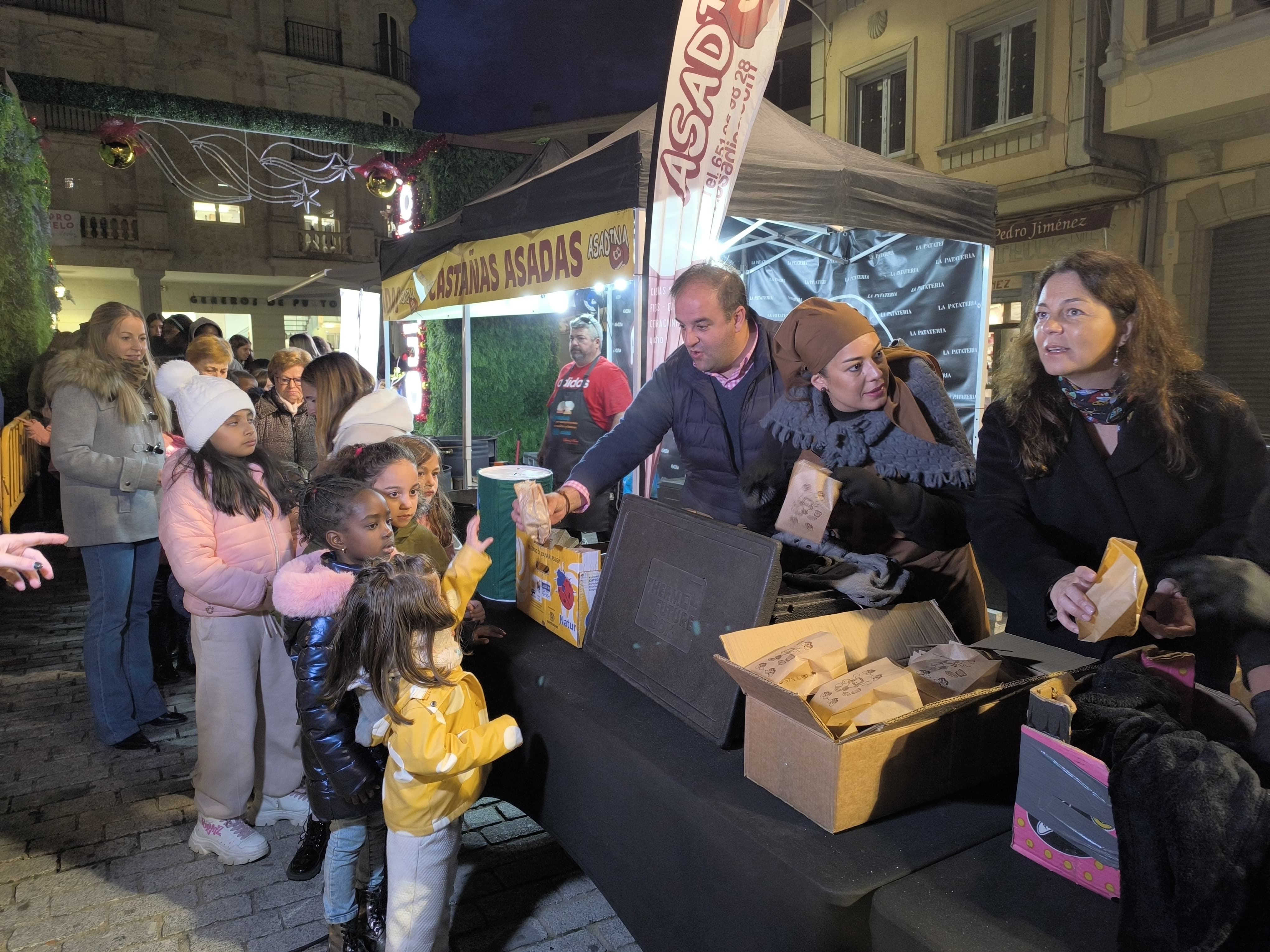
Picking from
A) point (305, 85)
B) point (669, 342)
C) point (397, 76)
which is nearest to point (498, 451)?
point (669, 342)

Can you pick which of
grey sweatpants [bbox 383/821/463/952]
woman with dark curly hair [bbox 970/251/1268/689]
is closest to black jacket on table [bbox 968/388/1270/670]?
woman with dark curly hair [bbox 970/251/1268/689]

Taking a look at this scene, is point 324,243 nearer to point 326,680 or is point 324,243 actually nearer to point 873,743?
point 326,680

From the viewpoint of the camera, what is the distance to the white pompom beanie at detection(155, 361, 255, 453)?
8.63ft

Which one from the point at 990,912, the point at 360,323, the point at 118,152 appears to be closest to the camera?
the point at 990,912

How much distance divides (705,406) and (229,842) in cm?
222

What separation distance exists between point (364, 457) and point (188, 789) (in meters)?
2.02

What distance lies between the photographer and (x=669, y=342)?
139 inches

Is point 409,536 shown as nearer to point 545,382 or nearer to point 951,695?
point 951,695

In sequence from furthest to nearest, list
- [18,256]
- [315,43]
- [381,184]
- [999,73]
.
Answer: [315,43] < [999,73] < [381,184] < [18,256]

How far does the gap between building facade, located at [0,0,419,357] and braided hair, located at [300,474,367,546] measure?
1900 centimetres

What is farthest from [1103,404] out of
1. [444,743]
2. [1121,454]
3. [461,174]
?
[461,174]

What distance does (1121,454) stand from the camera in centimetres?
163

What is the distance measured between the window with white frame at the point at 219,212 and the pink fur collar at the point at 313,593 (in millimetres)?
24742

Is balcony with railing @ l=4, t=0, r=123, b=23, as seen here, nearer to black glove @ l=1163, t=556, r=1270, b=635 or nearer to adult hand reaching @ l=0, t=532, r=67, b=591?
adult hand reaching @ l=0, t=532, r=67, b=591
